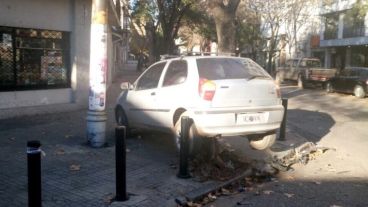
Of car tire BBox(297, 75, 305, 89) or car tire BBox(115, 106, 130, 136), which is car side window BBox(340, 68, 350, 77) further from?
car tire BBox(115, 106, 130, 136)

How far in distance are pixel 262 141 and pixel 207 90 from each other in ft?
6.24

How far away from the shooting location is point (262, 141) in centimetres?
858

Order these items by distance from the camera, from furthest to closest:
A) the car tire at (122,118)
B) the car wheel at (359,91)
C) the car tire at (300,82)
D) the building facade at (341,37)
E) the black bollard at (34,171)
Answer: the building facade at (341,37) < the car tire at (300,82) < the car wheel at (359,91) < the car tire at (122,118) < the black bollard at (34,171)

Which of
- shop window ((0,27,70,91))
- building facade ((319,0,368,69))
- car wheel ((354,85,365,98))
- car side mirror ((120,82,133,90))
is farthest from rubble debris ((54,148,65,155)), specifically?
building facade ((319,0,368,69))

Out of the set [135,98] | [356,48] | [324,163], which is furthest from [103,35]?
[356,48]

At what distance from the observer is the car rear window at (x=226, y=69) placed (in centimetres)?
765

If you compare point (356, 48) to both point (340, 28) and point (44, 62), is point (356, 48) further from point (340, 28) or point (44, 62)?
point (44, 62)

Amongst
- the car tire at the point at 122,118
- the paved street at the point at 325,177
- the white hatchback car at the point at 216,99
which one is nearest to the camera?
the paved street at the point at 325,177

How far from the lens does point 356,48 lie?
3762 cm

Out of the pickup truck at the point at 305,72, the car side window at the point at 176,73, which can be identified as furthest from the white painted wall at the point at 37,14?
the pickup truck at the point at 305,72

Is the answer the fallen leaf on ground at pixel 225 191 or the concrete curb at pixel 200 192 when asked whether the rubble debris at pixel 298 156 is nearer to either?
the concrete curb at pixel 200 192

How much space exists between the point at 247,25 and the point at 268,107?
128 feet

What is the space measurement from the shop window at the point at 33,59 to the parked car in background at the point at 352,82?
15.2 metres

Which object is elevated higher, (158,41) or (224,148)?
(158,41)
